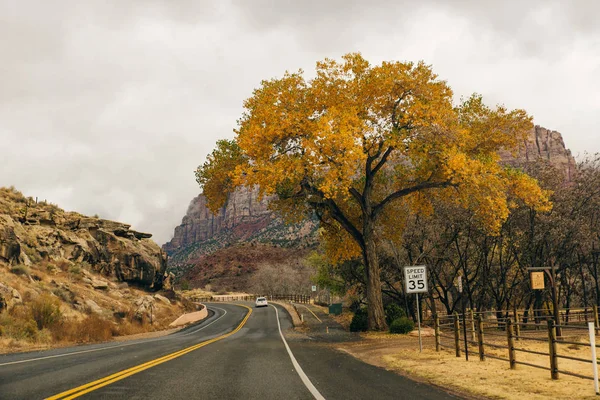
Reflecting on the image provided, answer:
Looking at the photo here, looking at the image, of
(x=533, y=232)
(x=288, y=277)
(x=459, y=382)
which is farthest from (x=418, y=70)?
(x=288, y=277)

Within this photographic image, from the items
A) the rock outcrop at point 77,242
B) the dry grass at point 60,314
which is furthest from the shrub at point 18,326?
the rock outcrop at point 77,242

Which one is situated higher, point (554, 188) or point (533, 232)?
point (554, 188)

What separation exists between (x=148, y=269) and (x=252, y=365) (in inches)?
1709

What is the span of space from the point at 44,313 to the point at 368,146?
1930 centimetres

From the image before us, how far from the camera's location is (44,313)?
23.4 metres

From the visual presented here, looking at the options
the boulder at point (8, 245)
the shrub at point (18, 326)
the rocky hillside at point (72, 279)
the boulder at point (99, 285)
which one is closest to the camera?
the shrub at point (18, 326)

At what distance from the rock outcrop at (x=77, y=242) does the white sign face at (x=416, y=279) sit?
88.6 feet

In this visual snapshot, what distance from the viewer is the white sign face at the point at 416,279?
1574 cm

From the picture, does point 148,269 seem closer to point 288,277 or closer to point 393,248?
point 393,248

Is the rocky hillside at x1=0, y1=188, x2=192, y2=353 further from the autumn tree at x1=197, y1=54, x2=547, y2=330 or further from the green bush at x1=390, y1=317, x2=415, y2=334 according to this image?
the green bush at x1=390, y1=317, x2=415, y2=334

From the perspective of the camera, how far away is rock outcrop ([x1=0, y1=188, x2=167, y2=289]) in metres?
35.7

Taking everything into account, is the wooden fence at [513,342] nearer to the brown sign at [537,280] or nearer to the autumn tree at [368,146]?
the brown sign at [537,280]

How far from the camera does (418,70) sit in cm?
2336

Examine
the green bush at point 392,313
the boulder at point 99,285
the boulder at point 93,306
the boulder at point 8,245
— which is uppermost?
the boulder at point 8,245
